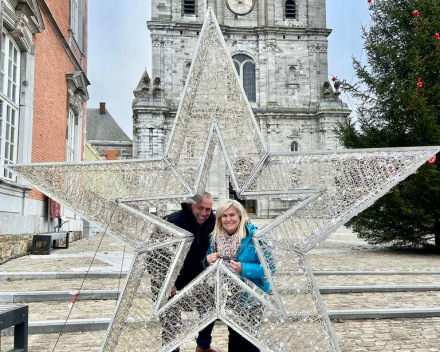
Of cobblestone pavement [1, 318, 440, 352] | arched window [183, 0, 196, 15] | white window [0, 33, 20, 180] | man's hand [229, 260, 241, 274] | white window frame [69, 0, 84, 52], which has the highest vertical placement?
arched window [183, 0, 196, 15]

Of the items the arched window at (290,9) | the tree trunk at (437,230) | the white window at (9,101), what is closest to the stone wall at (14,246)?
the white window at (9,101)

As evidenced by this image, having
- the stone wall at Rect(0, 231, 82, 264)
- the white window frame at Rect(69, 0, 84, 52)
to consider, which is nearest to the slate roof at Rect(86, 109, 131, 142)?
the white window frame at Rect(69, 0, 84, 52)

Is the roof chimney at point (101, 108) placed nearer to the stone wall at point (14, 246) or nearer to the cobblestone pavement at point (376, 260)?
the stone wall at point (14, 246)

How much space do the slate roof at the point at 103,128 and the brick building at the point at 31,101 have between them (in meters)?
30.1

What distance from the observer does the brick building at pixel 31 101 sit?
814cm

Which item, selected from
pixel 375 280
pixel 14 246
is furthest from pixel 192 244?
pixel 14 246

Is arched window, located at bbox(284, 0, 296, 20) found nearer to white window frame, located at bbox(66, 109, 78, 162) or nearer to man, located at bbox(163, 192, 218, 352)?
white window frame, located at bbox(66, 109, 78, 162)

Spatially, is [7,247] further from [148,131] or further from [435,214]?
[148,131]

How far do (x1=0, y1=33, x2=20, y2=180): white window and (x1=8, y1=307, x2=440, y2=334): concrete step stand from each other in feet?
15.8

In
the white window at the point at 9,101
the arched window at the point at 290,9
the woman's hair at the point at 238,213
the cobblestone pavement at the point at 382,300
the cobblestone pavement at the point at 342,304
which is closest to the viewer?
the woman's hair at the point at 238,213

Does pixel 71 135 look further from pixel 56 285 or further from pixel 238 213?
pixel 238 213

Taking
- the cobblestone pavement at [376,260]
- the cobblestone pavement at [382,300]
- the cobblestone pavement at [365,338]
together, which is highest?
the cobblestone pavement at [382,300]

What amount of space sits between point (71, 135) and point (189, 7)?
70.3 feet

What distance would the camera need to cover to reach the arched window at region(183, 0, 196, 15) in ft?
105
